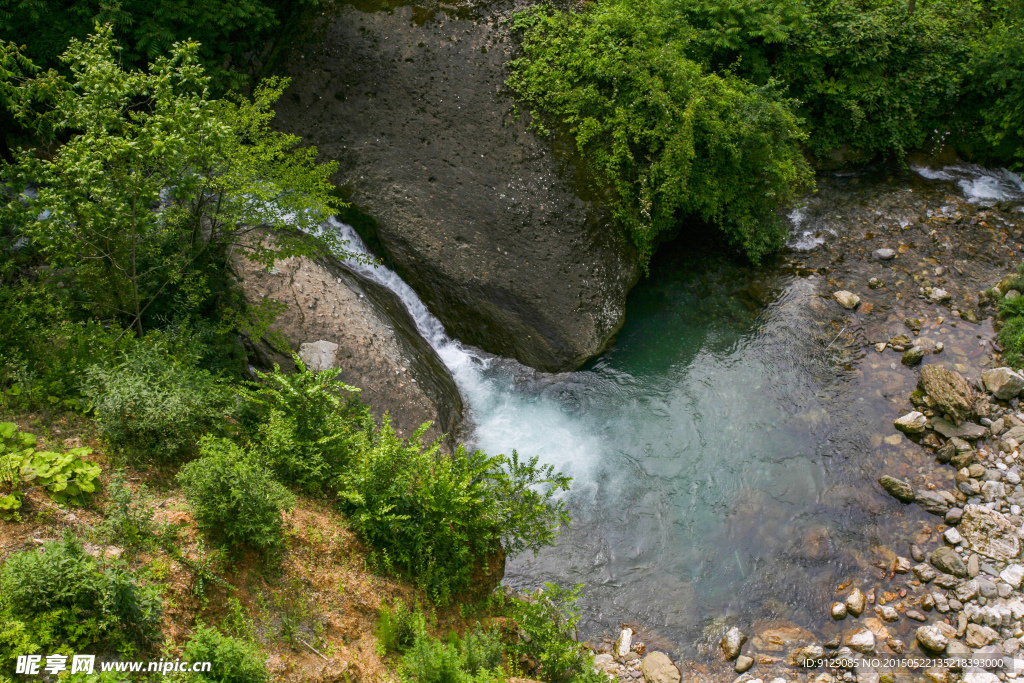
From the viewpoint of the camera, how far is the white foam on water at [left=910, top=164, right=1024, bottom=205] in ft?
A: 42.4

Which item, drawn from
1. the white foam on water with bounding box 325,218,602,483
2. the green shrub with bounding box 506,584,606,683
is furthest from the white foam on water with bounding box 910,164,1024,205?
the green shrub with bounding box 506,584,606,683

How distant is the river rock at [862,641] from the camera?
6.88m

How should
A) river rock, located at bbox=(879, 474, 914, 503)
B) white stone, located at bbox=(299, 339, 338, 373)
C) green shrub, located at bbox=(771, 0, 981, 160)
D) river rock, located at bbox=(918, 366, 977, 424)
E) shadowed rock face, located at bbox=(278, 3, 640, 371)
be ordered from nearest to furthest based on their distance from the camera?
river rock, located at bbox=(879, 474, 914, 503) < white stone, located at bbox=(299, 339, 338, 373) < river rock, located at bbox=(918, 366, 977, 424) < shadowed rock face, located at bbox=(278, 3, 640, 371) < green shrub, located at bbox=(771, 0, 981, 160)

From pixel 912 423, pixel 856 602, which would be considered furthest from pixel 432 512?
pixel 912 423

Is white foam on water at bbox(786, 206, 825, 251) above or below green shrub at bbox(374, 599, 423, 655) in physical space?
above

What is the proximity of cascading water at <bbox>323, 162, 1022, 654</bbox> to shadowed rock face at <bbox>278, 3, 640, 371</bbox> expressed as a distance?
1.90ft

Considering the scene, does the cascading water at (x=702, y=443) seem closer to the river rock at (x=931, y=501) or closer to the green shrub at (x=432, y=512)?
the river rock at (x=931, y=501)

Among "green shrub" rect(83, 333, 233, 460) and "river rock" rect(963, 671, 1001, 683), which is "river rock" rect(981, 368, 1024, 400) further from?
"green shrub" rect(83, 333, 233, 460)

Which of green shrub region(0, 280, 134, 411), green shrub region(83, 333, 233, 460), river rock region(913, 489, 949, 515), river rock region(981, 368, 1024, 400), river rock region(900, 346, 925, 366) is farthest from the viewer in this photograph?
river rock region(900, 346, 925, 366)

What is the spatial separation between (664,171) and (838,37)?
586 centimetres

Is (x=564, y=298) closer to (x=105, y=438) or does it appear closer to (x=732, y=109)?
(x=732, y=109)

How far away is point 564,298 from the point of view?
411 inches

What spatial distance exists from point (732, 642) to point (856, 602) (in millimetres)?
1579

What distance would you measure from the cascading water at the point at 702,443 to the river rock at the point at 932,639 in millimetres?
948
